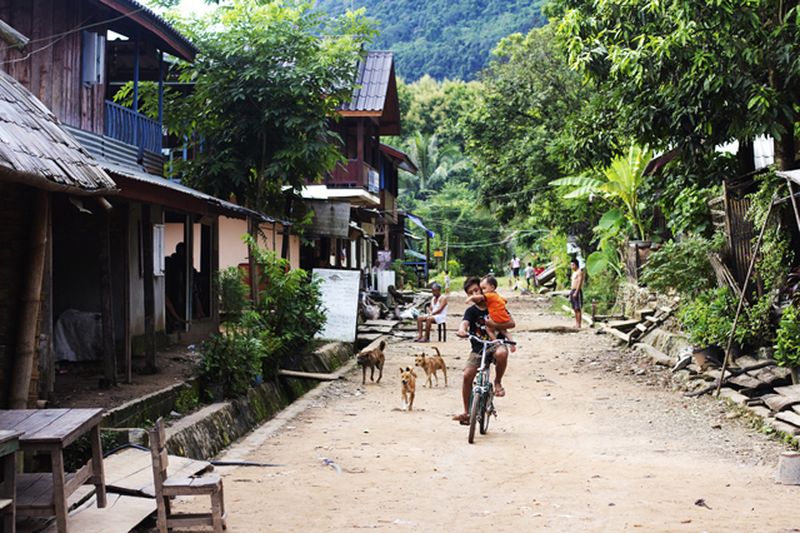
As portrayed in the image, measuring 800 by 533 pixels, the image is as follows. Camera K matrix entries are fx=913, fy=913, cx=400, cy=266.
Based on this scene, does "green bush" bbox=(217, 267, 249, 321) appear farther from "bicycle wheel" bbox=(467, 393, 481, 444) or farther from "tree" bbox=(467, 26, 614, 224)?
"tree" bbox=(467, 26, 614, 224)

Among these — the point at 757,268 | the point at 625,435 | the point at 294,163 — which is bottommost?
the point at 625,435

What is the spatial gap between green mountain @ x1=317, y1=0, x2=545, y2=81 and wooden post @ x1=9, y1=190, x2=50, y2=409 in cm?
9700

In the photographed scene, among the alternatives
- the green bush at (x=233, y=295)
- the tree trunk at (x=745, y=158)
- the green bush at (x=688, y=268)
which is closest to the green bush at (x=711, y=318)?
the green bush at (x=688, y=268)

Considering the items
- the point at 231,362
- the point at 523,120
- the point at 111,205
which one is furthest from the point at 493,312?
the point at 523,120

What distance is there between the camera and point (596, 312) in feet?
92.6

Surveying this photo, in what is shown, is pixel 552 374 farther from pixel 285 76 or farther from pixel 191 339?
pixel 285 76

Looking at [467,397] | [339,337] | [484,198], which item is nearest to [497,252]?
[484,198]

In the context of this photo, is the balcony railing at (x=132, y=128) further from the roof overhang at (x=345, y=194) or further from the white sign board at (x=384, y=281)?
the white sign board at (x=384, y=281)

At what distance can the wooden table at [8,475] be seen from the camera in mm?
4789

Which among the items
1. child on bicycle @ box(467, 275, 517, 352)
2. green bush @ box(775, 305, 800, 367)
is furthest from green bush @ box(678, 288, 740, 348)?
child on bicycle @ box(467, 275, 517, 352)

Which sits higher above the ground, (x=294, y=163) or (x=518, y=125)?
(x=518, y=125)

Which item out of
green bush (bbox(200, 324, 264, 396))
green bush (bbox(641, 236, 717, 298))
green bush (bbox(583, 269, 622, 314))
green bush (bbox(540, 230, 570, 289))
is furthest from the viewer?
green bush (bbox(540, 230, 570, 289))

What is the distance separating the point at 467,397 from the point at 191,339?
22.1 feet

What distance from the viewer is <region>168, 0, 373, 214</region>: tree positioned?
17859 mm
